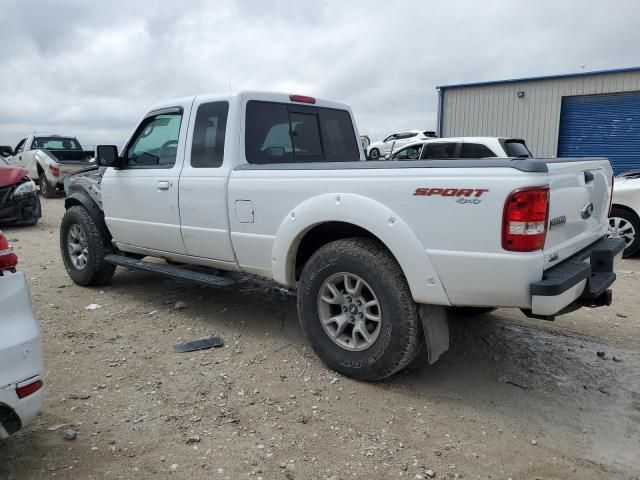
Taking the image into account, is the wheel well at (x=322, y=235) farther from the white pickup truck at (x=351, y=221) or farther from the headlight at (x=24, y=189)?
the headlight at (x=24, y=189)

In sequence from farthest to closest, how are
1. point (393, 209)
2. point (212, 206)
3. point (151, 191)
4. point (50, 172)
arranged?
point (50, 172), point (151, 191), point (212, 206), point (393, 209)

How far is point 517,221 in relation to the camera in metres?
2.76

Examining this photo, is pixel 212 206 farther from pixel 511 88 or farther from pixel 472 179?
pixel 511 88

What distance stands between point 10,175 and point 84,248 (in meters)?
5.71

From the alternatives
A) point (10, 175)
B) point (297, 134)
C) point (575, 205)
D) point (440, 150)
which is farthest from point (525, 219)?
point (10, 175)

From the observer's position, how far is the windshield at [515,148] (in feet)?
32.3

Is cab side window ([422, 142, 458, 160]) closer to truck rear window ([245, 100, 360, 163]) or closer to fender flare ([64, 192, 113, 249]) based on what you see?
truck rear window ([245, 100, 360, 163])

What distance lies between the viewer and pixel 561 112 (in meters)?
17.5

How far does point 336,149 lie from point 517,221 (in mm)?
2647

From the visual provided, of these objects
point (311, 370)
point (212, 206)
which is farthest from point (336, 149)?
point (311, 370)

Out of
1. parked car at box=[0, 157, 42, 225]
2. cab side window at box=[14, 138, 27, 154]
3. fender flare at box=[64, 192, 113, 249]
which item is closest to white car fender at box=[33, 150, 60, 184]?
cab side window at box=[14, 138, 27, 154]

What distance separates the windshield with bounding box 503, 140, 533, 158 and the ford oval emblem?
21.5ft

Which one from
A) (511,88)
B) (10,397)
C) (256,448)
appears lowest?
(256,448)

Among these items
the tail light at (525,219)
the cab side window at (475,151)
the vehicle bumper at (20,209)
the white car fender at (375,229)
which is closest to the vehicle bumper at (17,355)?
the white car fender at (375,229)
